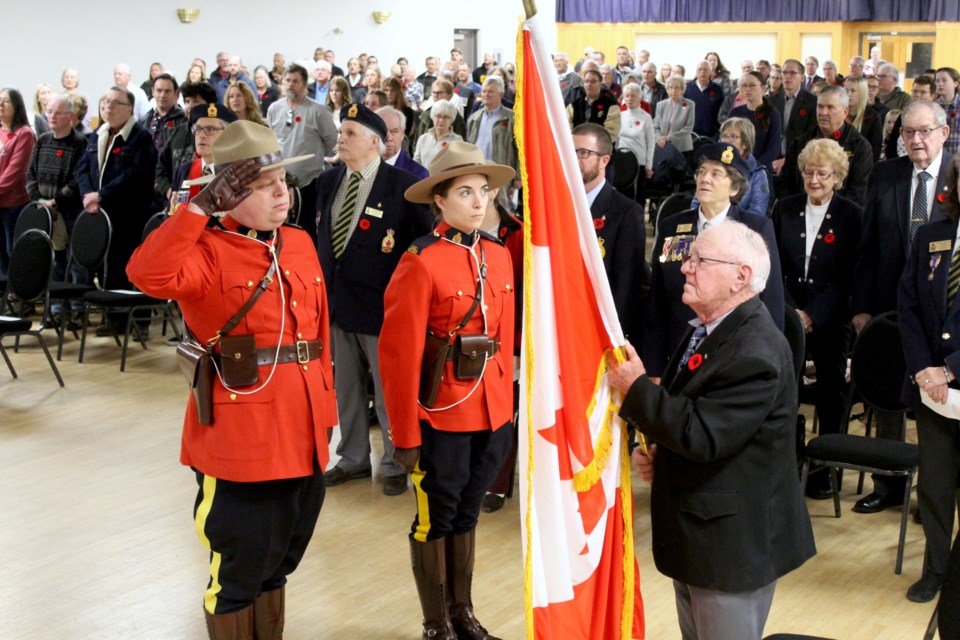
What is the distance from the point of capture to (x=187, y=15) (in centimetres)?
1648

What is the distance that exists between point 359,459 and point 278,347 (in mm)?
2261

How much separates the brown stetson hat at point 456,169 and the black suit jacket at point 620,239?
908mm

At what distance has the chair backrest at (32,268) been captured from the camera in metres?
6.95

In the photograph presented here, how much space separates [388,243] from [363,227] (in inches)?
5.1

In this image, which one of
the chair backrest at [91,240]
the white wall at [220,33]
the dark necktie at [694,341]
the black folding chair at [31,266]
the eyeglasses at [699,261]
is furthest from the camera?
the white wall at [220,33]

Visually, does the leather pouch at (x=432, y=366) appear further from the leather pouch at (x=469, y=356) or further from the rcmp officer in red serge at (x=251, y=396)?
the rcmp officer in red serge at (x=251, y=396)

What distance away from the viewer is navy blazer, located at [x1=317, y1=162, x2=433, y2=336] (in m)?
4.67

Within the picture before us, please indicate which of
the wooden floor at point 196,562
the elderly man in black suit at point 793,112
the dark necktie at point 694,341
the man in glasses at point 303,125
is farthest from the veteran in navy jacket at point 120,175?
the dark necktie at point 694,341

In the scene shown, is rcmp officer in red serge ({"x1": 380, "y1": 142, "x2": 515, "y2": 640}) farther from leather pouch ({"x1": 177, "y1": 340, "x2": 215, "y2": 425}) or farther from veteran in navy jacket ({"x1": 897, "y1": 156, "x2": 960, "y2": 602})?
veteran in navy jacket ({"x1": 897, "y1": 156, "x2": 960, "y2": 602})

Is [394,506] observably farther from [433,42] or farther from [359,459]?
[433,42]

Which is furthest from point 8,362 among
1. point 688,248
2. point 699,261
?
point 699,261

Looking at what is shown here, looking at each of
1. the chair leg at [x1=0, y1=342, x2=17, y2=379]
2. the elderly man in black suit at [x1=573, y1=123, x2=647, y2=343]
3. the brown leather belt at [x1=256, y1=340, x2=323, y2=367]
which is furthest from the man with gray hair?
the brown leather belt at [x1=256, y1=340, x2=323, y2=367]

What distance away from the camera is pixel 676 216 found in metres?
4.37

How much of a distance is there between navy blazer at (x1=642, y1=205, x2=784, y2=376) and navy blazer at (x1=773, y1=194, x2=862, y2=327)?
75cm
